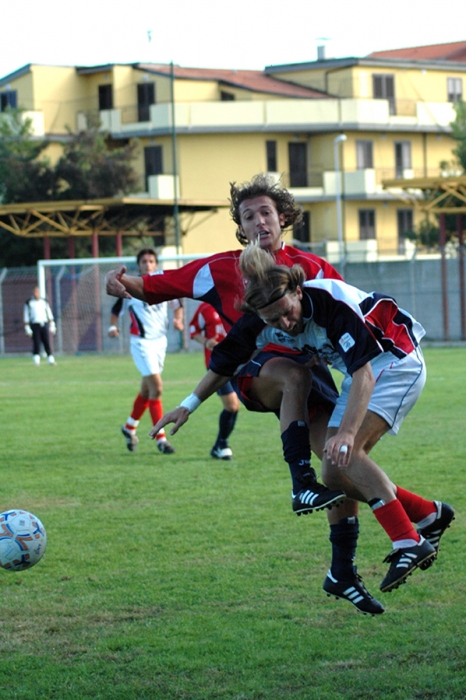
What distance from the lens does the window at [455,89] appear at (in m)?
52.7

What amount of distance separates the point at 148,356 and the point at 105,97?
4056 cm

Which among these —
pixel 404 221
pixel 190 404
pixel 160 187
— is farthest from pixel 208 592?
pixel 404 221

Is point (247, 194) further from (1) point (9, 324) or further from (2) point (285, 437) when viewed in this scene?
(1) point (9, 324)

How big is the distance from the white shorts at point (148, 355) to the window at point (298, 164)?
39038 millimetres

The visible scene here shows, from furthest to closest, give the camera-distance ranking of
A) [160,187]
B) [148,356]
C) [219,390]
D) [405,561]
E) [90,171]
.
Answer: [160,187] → [90,171] → [148,356] → [219,390] → [405,561]

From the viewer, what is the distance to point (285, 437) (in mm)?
5188

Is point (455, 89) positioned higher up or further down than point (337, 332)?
higher up

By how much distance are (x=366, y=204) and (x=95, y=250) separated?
18515mm

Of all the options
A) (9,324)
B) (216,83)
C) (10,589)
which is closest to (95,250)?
(9,324)

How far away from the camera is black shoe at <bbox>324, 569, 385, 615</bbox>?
16.5ft

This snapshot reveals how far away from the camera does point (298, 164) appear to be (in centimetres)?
5003

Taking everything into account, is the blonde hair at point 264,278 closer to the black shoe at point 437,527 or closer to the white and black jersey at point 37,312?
the black shoe at point 437,527

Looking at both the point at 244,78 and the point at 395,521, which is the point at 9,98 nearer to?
the point at 244,78

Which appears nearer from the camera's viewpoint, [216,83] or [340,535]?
[340,535]
